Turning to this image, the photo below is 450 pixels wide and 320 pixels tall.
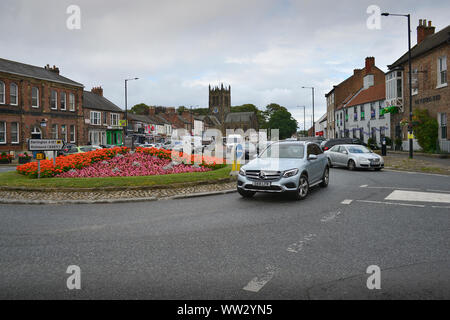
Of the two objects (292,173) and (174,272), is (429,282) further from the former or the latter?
(292,173)

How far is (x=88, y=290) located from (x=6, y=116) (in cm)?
3893

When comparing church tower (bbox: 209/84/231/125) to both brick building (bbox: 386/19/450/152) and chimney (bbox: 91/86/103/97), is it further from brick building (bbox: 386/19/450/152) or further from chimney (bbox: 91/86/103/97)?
brick building (bbox: 386/19/450/152)

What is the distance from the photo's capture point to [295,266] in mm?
4543

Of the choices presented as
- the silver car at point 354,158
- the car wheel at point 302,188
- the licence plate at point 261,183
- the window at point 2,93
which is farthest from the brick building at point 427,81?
the window at point 2,93

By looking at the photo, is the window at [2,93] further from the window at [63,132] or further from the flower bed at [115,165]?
the flower bed at [115,165]

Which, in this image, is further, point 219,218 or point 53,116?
point 53,116

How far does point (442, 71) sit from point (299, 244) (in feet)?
94.4

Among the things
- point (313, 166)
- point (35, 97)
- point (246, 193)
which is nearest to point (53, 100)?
point (35, 97)

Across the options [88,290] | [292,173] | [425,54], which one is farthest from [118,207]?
[425,54]

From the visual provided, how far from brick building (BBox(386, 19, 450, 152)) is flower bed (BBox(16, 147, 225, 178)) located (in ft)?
66.8

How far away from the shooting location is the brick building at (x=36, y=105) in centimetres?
3612

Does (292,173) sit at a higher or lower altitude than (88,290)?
higher

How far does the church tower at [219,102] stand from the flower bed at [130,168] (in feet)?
409

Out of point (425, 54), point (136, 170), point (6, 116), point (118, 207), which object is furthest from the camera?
point (6, 116)
